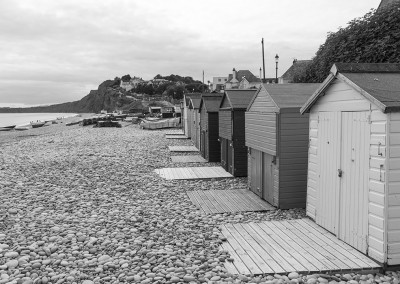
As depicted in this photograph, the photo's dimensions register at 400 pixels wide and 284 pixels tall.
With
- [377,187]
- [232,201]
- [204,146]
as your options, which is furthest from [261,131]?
[204,146]

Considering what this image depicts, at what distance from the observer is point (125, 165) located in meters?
16.7

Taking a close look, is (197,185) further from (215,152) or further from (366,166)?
(366,166)

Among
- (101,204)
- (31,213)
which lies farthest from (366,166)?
(31,213)

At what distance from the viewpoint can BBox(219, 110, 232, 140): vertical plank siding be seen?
43.2 ft

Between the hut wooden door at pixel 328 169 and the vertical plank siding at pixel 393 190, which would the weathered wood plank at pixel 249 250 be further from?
the vertical plank siding at pixel 393 190

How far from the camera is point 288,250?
634cm

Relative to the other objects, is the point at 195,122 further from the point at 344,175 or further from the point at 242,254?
the point at 242,254

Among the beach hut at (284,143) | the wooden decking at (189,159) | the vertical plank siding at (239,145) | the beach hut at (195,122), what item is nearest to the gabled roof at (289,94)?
the beach hut at (284,143)

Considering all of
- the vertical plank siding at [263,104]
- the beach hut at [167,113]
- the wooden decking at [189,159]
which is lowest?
the wooden decking at [189,159]

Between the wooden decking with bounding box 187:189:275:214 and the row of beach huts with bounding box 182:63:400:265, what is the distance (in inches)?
11.2

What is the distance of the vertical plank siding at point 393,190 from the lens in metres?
5.39

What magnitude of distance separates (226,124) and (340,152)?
724 cm

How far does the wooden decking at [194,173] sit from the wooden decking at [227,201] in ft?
7.63

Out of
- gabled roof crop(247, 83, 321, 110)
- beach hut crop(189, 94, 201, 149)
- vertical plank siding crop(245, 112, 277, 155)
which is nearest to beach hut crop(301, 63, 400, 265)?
gabled roof crop(247, 83, 321, 110)
